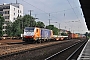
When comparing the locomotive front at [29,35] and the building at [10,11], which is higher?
the building at [10,11]

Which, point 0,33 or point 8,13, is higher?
point 8,13

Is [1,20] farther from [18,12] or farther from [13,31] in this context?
[18,12]

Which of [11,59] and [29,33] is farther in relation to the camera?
[29,33]

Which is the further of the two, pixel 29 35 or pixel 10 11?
pixel 10 11

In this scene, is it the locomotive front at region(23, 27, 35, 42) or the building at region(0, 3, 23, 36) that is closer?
the locomotive front at region(23, 27, 35, 42)

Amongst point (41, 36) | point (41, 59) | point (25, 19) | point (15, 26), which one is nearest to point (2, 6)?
point (25, 19)

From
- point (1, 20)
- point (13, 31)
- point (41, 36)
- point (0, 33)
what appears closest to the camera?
point (41, 36)

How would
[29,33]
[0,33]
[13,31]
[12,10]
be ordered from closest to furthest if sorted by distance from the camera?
[29,33] → [0,33] → [13,31] → [12,10]

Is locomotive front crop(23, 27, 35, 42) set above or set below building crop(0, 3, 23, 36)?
below

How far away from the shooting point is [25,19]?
387 feet

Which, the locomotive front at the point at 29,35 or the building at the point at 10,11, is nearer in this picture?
the locomotive front at the point at 29,35

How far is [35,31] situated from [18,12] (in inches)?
3301

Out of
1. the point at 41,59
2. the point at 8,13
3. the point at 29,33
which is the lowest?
the point at 41,59

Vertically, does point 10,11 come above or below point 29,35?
above
